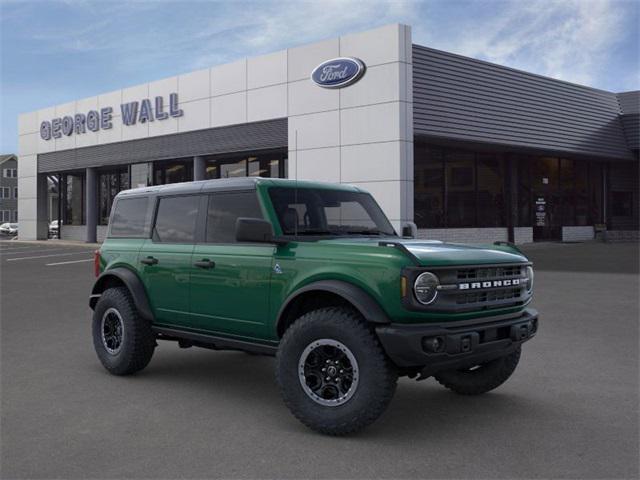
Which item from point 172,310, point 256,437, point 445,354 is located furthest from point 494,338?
point 172,310

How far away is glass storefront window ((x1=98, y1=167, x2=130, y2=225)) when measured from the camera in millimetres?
36031

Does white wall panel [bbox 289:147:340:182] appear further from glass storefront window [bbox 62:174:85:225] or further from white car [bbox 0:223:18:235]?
white car [bbox 0:223:18:235]

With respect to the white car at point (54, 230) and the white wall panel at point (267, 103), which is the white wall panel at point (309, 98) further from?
the white car at point (54, 230)

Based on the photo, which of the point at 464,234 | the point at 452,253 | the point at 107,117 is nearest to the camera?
the point at 452,253

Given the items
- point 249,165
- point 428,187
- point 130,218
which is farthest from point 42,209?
point 130,218

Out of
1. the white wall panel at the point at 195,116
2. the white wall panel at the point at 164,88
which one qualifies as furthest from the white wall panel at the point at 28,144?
the white wall panel at the point at 195,116

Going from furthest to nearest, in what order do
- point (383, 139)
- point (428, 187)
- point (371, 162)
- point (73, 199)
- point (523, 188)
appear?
point (73, 199) < point (523, 188) < point (428, 187) < point (371, 162) < point (383, 139)

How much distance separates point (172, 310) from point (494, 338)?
2.86 m

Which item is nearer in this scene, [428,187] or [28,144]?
[428,187]

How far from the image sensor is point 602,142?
30.9m

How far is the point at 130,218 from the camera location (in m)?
6.83

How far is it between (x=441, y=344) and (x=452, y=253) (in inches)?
27.9

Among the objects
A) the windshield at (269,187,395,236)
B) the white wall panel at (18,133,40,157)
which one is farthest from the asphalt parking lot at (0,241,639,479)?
the white wall panel at (18,133,40,157)

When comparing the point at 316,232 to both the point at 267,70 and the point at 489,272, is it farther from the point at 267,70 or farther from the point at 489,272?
the point at 267,70
